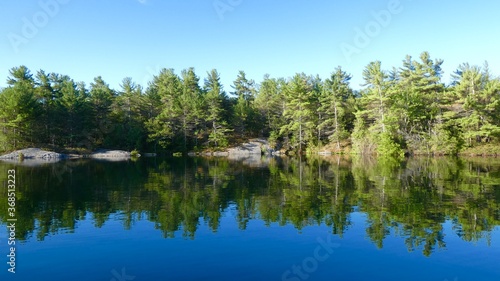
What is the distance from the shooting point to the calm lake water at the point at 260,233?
10930mm

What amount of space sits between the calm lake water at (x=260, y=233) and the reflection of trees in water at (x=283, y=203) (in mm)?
67

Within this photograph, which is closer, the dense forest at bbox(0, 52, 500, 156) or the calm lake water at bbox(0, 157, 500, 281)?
the calm lake water at bbox(0, 157, 500, 281)

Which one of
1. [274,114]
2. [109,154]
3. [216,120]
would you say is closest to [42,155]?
[109,154]

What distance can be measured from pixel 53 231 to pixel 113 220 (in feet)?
8.87

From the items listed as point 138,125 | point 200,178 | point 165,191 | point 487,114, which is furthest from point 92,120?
point 487,114

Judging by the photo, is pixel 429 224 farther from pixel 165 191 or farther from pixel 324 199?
pixel 165 191

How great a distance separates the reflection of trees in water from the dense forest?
31.0 metres

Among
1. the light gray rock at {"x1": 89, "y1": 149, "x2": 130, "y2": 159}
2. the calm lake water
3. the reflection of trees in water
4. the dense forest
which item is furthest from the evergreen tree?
the calm lake water

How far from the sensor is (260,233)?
1488 centimetres

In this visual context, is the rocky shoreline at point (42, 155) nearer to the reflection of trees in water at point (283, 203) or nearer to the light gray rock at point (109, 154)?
the light gray rock at point (109, 154)

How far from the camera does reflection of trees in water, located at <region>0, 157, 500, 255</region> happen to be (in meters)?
15.4

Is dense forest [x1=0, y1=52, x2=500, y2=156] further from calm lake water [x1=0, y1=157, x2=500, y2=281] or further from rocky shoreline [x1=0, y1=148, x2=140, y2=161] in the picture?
calm lake water [x1=0, y1=157, x2=500, y2=281]

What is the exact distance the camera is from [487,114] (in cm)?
5766

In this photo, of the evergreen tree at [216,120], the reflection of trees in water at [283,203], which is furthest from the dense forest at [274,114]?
the reflection of trees in water at [283,203]
